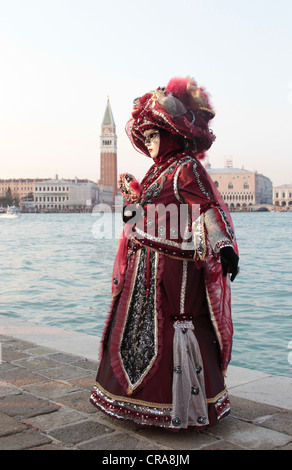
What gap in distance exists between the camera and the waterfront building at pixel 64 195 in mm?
119375

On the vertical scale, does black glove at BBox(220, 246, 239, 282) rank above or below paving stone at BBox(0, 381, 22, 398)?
above

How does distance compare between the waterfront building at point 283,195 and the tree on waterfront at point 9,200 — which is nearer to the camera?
the tree on waterfront at point 9,200

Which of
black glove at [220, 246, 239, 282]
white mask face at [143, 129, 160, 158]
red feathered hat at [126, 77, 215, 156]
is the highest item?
red feathered hat at [126, 77, 215, 156]

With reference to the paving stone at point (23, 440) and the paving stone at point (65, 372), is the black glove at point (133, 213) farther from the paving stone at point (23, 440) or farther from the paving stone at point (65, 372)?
the paving stone at point (65, 372)

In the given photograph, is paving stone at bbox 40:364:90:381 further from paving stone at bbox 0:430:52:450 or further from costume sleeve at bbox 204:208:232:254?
costume sleeve at bbox 204:208:232:254

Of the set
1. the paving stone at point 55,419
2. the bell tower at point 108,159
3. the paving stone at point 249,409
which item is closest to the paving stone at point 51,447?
the paving stone at point 55,419

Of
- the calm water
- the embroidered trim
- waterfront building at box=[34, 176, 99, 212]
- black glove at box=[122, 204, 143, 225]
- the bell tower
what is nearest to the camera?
the embroidered trim

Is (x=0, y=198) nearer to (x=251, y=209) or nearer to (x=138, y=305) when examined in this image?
(x=251, y=209)

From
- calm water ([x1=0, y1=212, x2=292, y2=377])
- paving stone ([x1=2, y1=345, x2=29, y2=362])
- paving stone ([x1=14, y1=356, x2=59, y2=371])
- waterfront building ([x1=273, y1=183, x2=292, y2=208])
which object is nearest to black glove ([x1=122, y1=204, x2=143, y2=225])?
paving stone ([x1=14, y1=356, x2=59, y2=371])

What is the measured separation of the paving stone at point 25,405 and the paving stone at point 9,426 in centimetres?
7

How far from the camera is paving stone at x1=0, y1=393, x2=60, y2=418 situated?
2.76m

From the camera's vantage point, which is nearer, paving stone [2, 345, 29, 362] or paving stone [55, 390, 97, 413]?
paving stone [55, 390, 97, 413]

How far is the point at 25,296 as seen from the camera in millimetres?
10469

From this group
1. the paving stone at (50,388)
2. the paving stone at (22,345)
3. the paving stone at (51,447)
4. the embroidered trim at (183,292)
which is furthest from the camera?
the paving stone at (22,345)
